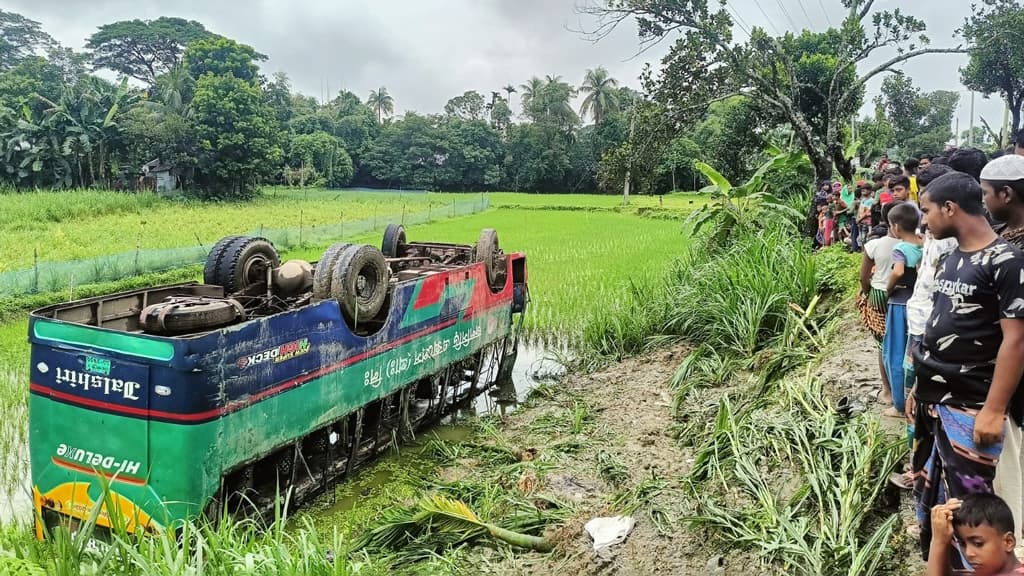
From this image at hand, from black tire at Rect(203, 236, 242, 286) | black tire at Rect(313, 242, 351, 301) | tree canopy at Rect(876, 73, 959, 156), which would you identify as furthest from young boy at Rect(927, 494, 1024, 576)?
tree canopy at Rect(876, 73, 959, 156)

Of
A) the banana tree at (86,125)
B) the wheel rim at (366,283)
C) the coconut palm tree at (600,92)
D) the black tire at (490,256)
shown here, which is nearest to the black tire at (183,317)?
the wheel rim at (366,283)

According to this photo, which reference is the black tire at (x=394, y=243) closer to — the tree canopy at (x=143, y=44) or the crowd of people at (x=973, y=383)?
the crowd of people at (x=973, y=383)

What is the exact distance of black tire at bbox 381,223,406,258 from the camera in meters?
8.98

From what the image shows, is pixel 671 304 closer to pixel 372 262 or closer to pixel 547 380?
pixel 547 380

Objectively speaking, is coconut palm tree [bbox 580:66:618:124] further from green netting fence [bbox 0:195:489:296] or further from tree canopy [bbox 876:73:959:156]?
green netting fence [bbox 0:195:489:296]

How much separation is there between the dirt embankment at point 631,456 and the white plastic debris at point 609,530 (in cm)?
4

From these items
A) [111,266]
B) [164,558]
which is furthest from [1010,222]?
[111,266]

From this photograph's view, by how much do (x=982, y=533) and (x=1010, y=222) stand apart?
4.21 feet

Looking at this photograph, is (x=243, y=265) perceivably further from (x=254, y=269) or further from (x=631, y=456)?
(x=631, y=456)

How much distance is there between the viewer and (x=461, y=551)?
167 inches

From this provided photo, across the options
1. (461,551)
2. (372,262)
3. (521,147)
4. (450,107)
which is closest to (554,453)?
(461,551)

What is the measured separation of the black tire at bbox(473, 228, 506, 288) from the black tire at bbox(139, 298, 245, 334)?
144 inches

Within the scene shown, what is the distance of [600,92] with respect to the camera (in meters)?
46.7

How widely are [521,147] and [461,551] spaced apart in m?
46.2
